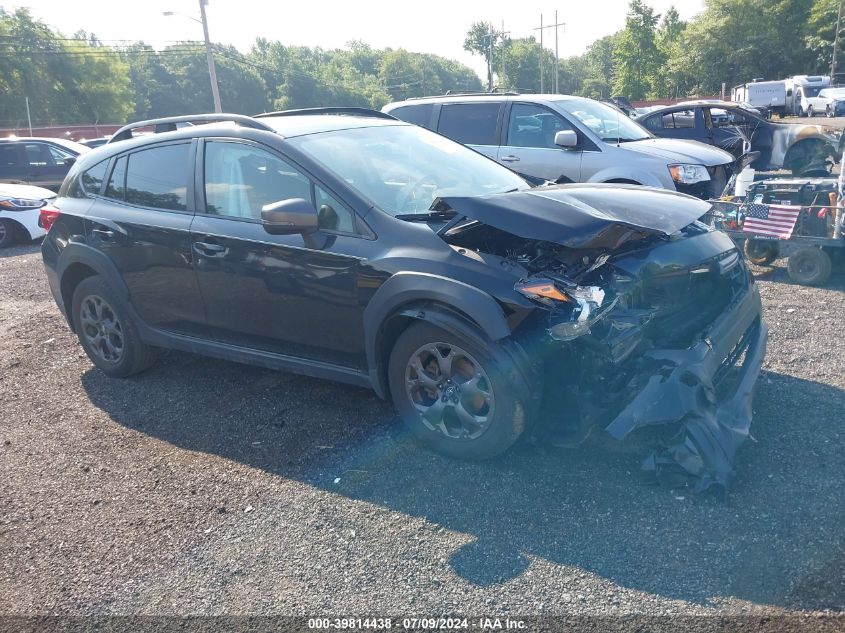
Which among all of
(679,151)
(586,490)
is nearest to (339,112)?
(586,490)

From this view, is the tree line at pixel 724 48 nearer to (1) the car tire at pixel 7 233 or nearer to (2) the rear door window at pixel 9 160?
(2) the rear door window at pixel 9 160

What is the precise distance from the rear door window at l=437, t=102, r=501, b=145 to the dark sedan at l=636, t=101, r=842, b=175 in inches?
199

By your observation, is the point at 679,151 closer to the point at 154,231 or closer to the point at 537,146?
the point at 537,146

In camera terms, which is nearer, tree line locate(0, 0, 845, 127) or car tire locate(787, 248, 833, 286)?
car tire locate(787, 248, 833, 286)

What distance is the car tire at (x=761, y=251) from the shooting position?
7504 millimetres

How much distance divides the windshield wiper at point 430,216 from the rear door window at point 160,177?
1.60 meters

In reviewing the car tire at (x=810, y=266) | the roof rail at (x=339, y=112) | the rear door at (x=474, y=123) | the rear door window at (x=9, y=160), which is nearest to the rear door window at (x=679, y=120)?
the rear door at (x=474, y=123)

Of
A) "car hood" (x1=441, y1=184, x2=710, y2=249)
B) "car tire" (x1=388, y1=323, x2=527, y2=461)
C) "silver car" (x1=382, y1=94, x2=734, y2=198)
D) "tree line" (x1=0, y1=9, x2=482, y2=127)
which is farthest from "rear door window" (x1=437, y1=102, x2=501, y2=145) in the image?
"tree line" (x1=0, y1=9, x2=482, y2=127)

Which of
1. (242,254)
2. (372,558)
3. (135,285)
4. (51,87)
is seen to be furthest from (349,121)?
(51,87)

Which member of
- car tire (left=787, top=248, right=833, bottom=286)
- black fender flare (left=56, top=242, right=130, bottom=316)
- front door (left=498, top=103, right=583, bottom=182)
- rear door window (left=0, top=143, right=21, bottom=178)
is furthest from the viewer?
rear door window (left=0, top=143, right=21, bottom=178)

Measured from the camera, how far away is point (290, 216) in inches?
157

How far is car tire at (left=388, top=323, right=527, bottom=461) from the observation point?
11.9ft

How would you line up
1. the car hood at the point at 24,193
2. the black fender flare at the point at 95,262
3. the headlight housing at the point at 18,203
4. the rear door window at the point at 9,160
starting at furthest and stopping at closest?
1. the rear door window at the point at 9,160
2. the car hood at the point at 24,193
3. the headlight housing at the point at 18,203
4. the black fender flare at the point at 95,262

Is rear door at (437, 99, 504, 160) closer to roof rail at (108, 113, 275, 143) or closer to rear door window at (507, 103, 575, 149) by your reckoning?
rear door window at (507, 103, 575, 149)
